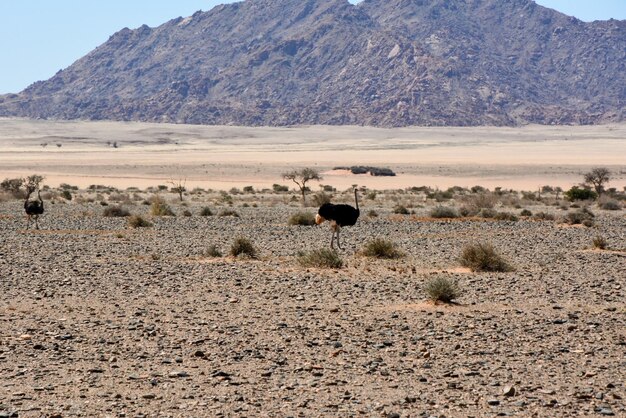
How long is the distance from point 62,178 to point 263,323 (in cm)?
7066

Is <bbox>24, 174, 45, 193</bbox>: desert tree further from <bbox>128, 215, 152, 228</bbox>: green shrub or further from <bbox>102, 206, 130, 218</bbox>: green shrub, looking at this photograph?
<bbox>128, 215, 152, 228</bbox>: green shrub

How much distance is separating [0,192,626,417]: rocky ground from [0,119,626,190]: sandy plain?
167 feet

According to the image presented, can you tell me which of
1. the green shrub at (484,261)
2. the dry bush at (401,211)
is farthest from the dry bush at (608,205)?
the green shrub at (484,261)

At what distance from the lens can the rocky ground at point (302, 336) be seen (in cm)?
995

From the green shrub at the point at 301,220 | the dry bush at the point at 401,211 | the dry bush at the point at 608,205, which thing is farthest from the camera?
the dry bush at the point at 608,205

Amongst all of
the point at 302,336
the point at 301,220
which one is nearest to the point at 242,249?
the point at 302,336

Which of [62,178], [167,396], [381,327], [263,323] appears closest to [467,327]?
[381,327]

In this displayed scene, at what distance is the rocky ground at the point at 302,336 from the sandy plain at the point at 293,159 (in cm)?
5086

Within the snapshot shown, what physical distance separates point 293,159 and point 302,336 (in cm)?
10456

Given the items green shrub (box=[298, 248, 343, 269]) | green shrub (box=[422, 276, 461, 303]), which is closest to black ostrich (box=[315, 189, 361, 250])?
green shrub (box=[298, 248, 343, 269])

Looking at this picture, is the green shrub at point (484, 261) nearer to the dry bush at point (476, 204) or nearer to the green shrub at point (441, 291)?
the green shrub at point (441, 291)

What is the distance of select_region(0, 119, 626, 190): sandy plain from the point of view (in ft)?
262

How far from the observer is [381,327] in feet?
44.4

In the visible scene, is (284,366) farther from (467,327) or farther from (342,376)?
(467,327)
